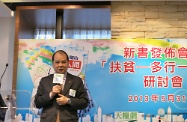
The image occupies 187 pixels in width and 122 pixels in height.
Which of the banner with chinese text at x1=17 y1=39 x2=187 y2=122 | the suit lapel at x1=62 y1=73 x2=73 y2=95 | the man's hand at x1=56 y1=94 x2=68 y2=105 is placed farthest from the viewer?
the banner with chinese text at x1=17 y1=39 x2=187 y2=122

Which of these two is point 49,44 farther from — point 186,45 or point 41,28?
point 186,45

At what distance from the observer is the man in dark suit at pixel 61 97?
2.34 meters

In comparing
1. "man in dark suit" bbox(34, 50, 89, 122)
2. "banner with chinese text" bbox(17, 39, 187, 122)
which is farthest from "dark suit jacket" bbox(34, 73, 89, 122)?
"banner with chinese text" bbox(17, 39, 187, 122)

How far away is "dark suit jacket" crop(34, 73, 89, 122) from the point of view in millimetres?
2350

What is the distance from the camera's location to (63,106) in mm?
2381

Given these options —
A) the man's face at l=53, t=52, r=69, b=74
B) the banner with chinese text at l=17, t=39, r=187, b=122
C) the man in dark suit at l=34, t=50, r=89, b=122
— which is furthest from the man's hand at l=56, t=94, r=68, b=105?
the banner with chinese text at l=17, t=39, r=187, b=122

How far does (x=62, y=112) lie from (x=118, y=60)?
5.24 feet

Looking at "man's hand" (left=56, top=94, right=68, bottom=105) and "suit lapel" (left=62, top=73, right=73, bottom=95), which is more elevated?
"suit lapel" (left=62, top=73, right=73, bottom=95)

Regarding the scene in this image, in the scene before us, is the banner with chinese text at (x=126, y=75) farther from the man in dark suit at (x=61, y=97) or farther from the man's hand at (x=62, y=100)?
the man's hand at (x=62, y=100)

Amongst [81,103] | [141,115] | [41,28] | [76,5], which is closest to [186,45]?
[141,115]

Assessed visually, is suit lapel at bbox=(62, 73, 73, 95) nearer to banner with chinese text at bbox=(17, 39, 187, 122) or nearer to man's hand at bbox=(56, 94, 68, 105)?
man's hand at bbox=(56, 94, 68, 105)

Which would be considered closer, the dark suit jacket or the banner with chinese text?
the dark suit jacket

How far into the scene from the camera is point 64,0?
13.0 ft

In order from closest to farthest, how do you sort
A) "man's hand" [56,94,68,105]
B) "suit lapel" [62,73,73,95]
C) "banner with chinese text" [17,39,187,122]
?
"man's hand" [56,94,68,105] → "suit lapel" [62,73,73,95] → "banner with chinese text" [17,39,187,122]
